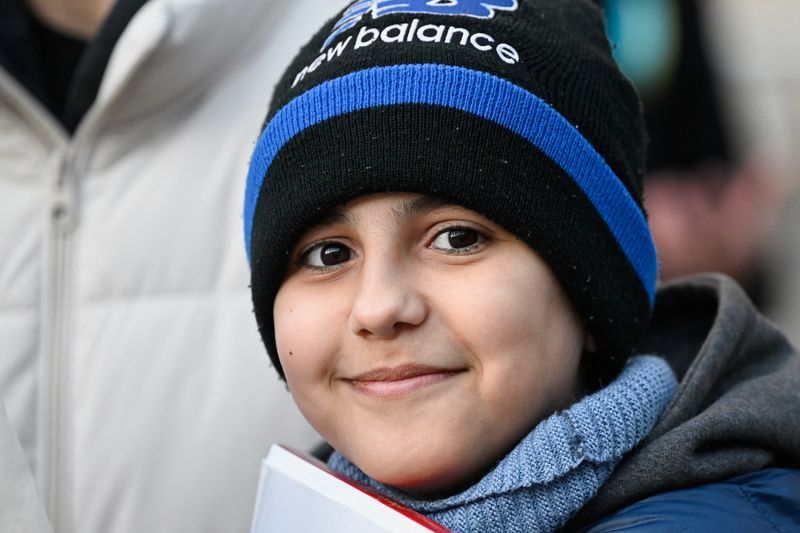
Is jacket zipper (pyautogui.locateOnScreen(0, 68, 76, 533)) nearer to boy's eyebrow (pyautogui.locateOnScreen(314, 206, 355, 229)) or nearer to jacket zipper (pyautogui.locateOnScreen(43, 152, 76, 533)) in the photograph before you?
jacket zipper (pyautogui.locateOnScreen(43, 152, 76, 533))

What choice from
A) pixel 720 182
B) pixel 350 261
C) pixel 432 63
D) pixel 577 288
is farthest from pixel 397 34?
pixel 720 182

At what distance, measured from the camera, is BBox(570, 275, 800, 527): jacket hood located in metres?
1.51

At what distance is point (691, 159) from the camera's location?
325 cm

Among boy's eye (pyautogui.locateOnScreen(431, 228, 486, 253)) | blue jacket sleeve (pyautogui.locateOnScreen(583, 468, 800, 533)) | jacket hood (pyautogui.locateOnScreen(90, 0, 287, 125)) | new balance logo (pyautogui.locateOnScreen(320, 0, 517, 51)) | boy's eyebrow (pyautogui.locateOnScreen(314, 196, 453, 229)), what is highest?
new balance logo (pyautogui.locateOnScreen(320, 0, 517, 51))

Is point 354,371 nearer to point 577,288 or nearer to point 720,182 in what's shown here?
point 577,288

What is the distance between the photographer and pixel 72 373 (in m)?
1.85

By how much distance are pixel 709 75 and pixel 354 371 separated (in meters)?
2.04

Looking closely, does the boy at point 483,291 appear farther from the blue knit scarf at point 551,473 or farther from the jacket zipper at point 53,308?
the jacket zipper at point 53,308

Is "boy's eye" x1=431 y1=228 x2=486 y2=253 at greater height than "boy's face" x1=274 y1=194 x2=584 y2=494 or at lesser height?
greater

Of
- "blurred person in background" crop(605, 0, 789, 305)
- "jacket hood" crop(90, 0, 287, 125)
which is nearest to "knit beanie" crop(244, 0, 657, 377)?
"jacket hood" crop(90, 0, 287, 125)

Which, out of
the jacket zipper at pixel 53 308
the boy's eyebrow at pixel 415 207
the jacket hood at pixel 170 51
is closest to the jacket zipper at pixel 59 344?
the jacket zipper at pixel 53 308

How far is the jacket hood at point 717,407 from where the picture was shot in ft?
4.96

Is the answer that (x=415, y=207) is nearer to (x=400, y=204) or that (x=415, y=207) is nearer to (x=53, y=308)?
(x=400, y=204)

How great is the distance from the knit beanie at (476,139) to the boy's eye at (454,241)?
5cm
